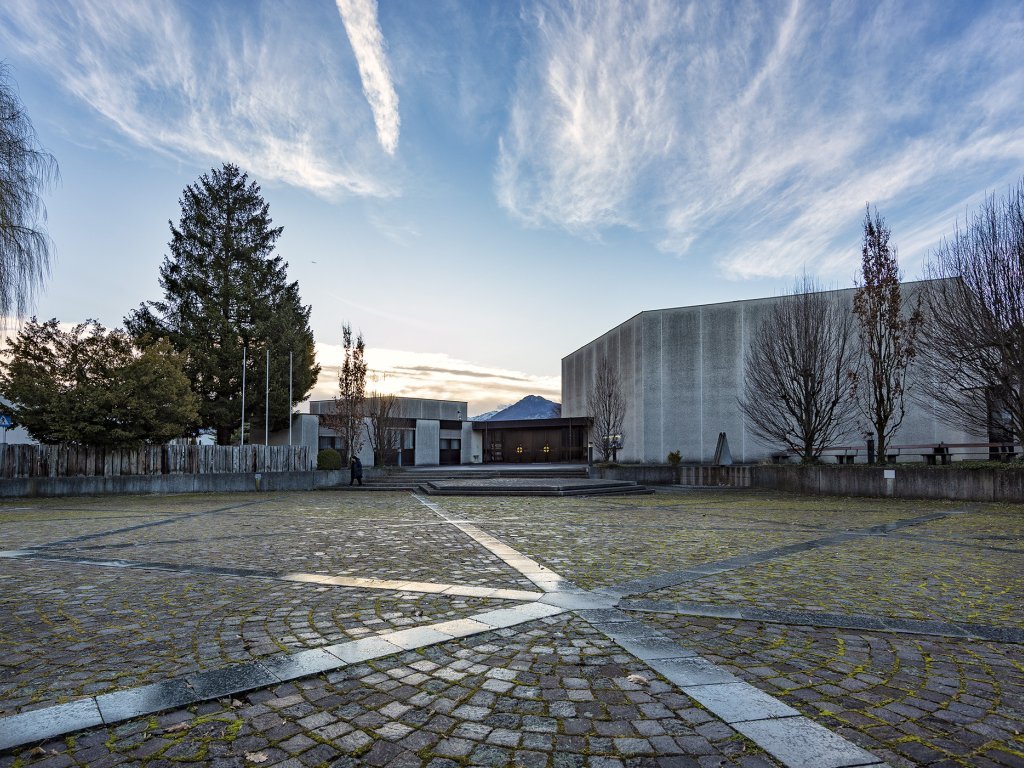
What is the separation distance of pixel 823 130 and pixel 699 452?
20.6m

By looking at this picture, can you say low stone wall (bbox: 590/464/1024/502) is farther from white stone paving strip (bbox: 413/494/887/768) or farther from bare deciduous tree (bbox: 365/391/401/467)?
white stone paving strip (bbox: 413/494/887/768)

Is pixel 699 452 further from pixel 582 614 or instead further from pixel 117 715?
pixel 117 715

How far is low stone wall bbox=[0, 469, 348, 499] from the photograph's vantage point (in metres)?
20.1

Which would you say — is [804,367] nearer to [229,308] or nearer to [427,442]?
[427,442]

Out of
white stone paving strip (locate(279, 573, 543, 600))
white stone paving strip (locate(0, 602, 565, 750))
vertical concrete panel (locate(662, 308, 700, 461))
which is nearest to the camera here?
white stone paving strip (locate(0, 602, 565, 750))

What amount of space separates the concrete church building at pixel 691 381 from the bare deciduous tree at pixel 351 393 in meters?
16.3

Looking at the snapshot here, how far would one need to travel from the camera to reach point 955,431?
93.6ft

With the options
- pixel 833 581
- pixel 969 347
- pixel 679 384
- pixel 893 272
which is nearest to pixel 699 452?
pixel 679 384

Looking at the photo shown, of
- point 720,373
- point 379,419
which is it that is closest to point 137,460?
point 379,419

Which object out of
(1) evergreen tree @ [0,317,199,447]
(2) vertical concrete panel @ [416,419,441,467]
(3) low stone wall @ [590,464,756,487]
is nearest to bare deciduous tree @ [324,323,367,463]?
(1) evergreen tree @ [0,317,199,447]

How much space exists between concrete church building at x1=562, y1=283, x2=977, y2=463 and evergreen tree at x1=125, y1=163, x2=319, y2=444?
2051 centimetres

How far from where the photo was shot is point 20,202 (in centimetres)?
1478

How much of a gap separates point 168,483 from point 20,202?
11600 millimetres

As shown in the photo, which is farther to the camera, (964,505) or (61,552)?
(964,505)
